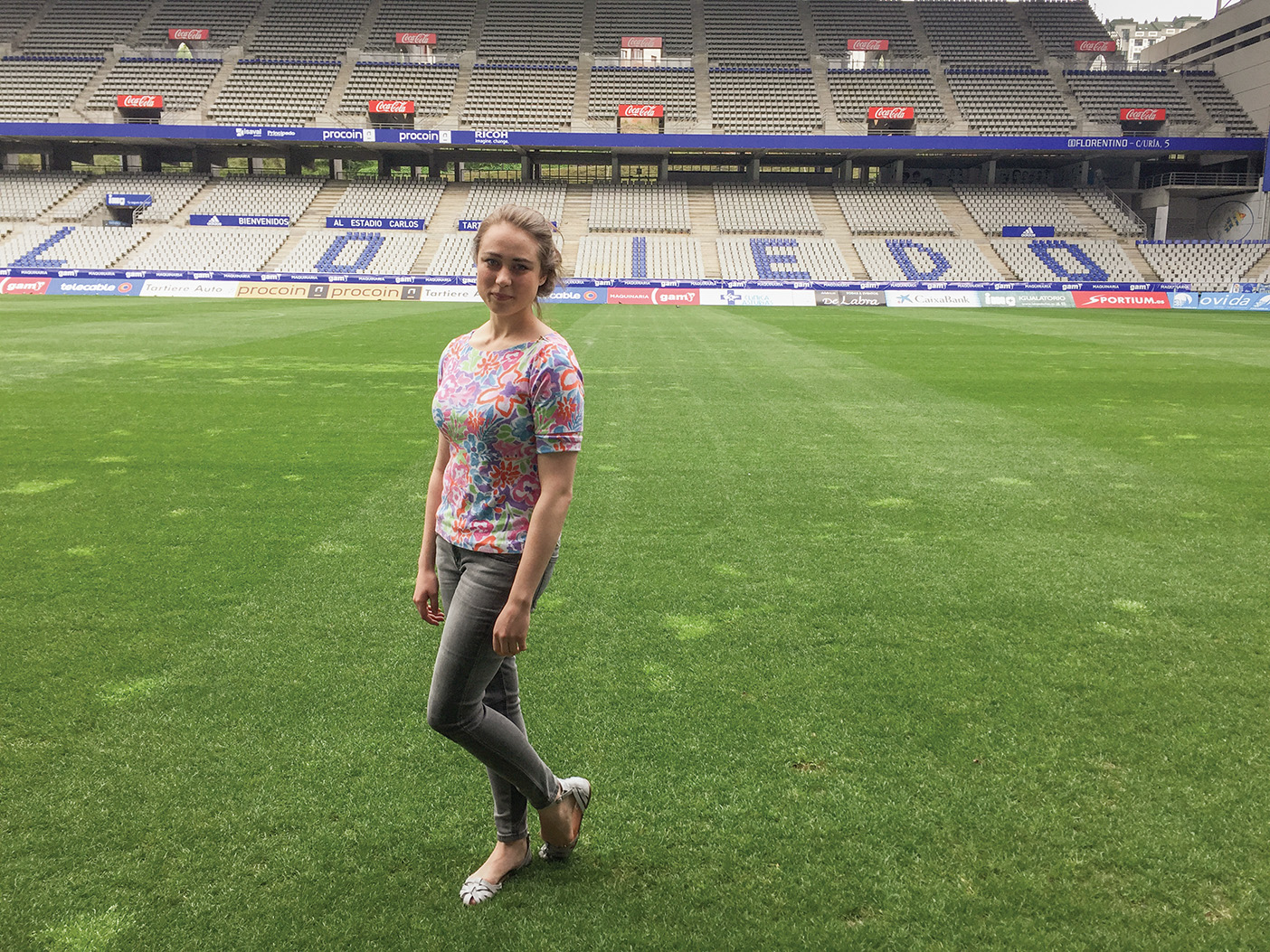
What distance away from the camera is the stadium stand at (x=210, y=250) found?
42406 mm

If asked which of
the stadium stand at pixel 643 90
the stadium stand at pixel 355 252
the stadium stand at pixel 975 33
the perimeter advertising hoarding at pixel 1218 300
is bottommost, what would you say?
the perimeter advertising hoarding at pixel 1218 300

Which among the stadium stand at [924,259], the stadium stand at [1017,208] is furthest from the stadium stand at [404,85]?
the stadium stand at [1017,208]

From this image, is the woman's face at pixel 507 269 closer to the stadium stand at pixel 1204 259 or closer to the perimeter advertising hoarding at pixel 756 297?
the perimeter advertising hoarding at pixel 756 297

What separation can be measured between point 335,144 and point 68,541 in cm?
4826

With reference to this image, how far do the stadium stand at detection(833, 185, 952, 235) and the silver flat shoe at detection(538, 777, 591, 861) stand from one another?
48619 mm

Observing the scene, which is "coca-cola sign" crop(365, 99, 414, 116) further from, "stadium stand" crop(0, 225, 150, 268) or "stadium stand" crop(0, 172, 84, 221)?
"stadium stand" crop(0, 172, 84, 221)

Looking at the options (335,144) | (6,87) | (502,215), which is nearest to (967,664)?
(502,215)

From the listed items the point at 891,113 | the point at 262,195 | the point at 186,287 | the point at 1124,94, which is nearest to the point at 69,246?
the point at 262,195

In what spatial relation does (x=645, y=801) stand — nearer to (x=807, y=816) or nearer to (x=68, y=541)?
(x=807, y=816)

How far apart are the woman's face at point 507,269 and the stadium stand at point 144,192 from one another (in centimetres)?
5143

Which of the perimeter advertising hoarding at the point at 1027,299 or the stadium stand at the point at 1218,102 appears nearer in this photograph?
the perimeter advertising hoarding at the point at 1027,299

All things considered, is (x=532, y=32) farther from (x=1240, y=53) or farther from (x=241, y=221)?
(x=1240, y=53)

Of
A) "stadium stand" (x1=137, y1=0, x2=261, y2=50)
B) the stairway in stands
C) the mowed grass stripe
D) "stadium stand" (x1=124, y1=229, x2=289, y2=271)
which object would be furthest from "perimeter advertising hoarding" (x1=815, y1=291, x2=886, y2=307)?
"stadium stand" (x1=137, y1=0, x2=261, y2=50)

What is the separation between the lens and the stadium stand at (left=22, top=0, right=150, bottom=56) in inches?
2108
